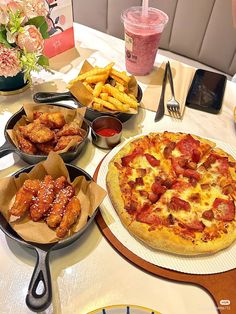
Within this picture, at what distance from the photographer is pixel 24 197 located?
3.49 ft

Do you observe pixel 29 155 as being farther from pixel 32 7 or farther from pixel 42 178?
pixel 32 7

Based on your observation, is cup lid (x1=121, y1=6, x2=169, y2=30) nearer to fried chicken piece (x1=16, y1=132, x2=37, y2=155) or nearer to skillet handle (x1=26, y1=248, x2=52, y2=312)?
fried chicken piece (x1=16, y1=132, x2=37, y2=155)

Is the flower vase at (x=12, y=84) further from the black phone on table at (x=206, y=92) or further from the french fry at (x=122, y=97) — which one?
the black phone on table at (x=206, y=92)

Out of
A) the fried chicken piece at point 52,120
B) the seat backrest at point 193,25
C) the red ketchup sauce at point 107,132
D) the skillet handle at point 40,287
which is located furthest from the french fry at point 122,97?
the seat backrest at point 193,25

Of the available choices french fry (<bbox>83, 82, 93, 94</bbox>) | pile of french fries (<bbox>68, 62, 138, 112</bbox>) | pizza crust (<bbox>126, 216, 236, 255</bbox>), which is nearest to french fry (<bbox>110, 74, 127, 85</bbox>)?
pile of french fries (<bbox>68, 62, 138, 112</bbox>)

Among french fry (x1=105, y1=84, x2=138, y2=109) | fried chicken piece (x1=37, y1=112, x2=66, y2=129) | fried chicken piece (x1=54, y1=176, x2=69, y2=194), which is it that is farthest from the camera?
french fry (x1=105, y1=84, x2=138, y2=109)

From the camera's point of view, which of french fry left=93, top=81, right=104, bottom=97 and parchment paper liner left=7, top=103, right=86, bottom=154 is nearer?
parchment paper liner left=7, top=103, right=86, bottom=154

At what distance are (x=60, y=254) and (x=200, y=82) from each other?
1104 mm

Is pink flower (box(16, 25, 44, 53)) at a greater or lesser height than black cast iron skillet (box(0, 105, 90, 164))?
greater

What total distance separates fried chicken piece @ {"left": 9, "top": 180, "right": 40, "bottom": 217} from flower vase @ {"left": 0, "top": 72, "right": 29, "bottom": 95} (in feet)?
2.12

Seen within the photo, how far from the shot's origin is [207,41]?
2268 mm

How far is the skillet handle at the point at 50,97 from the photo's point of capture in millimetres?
1455

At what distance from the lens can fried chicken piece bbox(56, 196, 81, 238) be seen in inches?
39.8

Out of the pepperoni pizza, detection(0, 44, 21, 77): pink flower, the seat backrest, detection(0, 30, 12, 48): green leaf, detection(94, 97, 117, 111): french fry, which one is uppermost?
detection(0, 30, 12, 48): green leaf
